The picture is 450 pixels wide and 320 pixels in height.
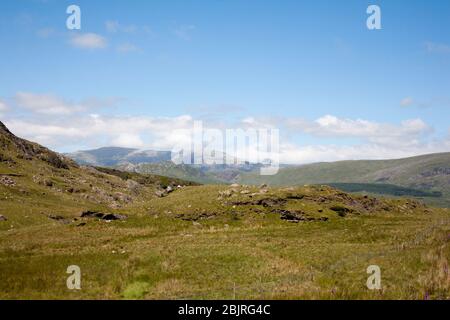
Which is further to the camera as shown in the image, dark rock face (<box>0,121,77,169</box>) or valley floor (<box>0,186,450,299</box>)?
Answer: dark rock face (<box>0,121,77,169</box>)

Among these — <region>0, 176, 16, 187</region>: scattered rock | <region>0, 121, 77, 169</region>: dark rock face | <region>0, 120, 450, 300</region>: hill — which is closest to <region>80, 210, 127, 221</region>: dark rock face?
<region>0, 120, 450, 300</region>: hill

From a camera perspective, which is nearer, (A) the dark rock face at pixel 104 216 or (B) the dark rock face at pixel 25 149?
(A) the dark rock face at pixel 104 216

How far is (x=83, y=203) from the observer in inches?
3745

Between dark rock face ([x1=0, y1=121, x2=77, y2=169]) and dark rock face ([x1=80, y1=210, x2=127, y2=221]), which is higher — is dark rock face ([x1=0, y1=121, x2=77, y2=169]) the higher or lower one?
the higher one

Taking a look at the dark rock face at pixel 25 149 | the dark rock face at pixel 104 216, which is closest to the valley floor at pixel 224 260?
the dark rock face at pixel 104 216

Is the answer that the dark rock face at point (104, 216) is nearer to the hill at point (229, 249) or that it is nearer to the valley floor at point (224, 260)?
the hill at point (229, 249)

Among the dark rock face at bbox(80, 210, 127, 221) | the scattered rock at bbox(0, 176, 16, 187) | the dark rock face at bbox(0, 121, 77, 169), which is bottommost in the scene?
the dark rock face at bbox(80, 210, 127, 221)

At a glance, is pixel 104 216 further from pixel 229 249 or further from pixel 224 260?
pixel 224 260

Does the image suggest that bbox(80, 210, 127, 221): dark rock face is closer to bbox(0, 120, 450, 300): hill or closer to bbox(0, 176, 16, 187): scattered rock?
bbox(0, 120, 450, 300): hill

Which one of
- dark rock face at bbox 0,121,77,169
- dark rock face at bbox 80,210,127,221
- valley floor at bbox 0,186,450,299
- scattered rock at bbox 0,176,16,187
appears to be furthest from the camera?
dark rock face at bbox 0,121,77,169

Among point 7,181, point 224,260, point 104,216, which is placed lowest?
point 224,260

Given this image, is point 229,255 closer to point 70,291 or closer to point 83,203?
point 70,291

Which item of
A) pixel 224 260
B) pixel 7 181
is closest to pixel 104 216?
pixel 224 260
